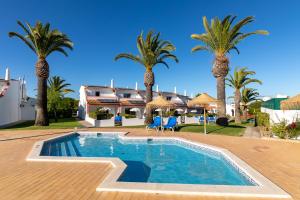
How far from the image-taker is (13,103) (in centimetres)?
3359

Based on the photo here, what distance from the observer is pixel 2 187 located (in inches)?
215

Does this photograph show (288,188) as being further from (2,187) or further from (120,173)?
(2,187)

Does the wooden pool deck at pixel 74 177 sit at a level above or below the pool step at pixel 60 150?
above

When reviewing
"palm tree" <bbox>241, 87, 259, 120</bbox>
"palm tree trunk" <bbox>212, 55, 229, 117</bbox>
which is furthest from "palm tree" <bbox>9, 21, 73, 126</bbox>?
"palm tree" <bbox>241, 87, 259, 120</bbox>

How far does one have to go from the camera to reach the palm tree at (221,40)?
2138 cm

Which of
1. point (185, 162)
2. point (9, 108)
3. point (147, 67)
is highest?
point (147, 67)

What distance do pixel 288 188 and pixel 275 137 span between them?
Result: 10.00 metres

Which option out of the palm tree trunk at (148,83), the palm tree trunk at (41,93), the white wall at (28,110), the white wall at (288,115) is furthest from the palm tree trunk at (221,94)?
the white wall at (28,110)

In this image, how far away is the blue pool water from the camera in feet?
23.1

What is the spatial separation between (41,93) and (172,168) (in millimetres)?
20934

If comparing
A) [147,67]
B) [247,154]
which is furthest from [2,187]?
[147,67]

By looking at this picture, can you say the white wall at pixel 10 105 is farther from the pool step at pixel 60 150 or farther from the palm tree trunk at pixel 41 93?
the pool step at pixel 60 150

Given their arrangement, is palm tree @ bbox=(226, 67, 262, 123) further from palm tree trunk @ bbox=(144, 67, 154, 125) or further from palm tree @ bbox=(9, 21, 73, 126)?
palm tree @ bbox=(9, 21, 73, 126)

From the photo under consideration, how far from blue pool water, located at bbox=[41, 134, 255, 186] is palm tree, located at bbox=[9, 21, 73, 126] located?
10.9 meters
